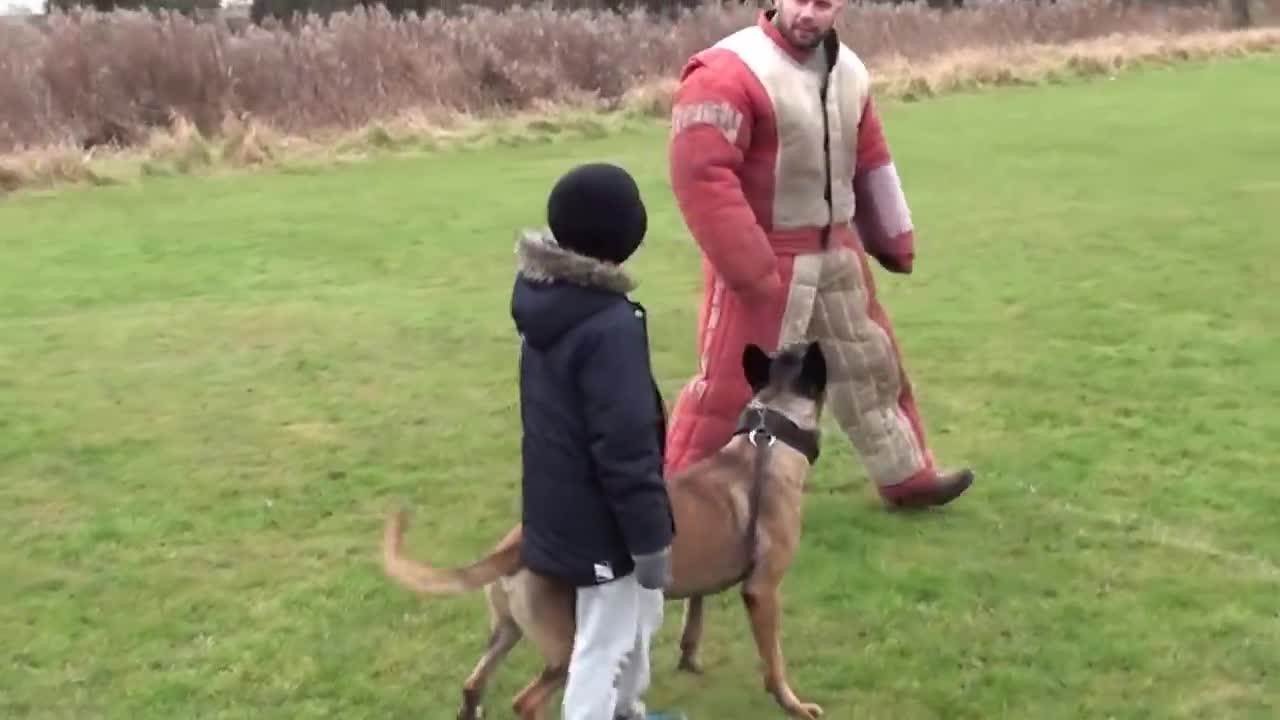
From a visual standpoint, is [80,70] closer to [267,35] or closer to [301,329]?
[267,35]

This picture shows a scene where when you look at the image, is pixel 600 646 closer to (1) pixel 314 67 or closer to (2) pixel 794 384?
(2) pixel 794 384

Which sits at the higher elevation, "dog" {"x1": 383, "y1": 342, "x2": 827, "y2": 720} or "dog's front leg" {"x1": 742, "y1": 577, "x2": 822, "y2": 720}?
"dog" {"x1": 383, "y1": 342, "x2": 827, "y2": 720}

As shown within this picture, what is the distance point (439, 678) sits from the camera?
4.27m

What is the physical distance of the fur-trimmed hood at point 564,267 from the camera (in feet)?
10.6

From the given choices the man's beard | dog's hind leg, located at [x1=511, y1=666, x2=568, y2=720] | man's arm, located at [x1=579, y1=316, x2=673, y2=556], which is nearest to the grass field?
dog's hind leg, located at [x1=511, y1=666, x2=568, y2=720]

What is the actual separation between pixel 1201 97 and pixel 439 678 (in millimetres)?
19939

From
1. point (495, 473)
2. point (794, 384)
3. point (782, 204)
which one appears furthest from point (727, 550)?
point (495, 473)

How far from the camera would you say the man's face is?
15.2ft

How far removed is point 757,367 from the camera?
4086 mm

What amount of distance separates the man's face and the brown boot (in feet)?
5.29

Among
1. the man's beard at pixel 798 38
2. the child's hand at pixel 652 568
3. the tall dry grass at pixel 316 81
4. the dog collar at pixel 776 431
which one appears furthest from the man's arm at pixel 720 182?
the tall dry grass at pixel 316 81

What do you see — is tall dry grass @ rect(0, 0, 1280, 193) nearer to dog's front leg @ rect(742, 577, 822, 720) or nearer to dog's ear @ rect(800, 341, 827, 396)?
dog's ear @ rect(800, 341, 827, 396)

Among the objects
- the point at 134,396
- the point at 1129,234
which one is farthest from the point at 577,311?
the point at 1129,234

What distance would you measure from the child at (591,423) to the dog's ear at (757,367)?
27.2 inches
